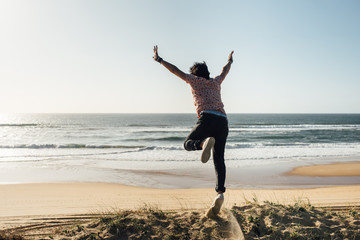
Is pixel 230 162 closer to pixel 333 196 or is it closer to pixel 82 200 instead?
pixel 333 196

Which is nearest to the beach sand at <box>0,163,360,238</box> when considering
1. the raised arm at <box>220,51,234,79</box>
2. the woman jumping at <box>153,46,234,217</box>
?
the woman jumping at <box>153,46,234,217</box>

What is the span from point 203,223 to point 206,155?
1124 millimetres

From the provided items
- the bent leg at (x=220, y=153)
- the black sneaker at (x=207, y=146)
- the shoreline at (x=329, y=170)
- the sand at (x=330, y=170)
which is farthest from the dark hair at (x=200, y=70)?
the sand at (x=330, y=170)

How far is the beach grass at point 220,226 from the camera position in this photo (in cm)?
328

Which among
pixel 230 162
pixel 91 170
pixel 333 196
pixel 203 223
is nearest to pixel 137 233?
pixel 203 223

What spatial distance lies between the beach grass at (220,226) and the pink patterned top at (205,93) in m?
1.58

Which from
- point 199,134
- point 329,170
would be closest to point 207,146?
point 199,134

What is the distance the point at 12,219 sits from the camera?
485 centimetres

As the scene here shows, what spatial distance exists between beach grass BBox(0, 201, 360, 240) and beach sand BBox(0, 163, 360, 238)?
21.4 inches

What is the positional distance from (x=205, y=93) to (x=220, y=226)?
180 cm

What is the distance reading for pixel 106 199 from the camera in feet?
21.5

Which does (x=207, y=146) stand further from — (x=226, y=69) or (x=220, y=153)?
(x=226, y=69)

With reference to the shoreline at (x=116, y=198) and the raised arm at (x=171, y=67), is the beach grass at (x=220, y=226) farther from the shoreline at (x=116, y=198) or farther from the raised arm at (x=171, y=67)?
the raised arm at (x=171, y=67)

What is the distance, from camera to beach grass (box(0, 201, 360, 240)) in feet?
10.7
